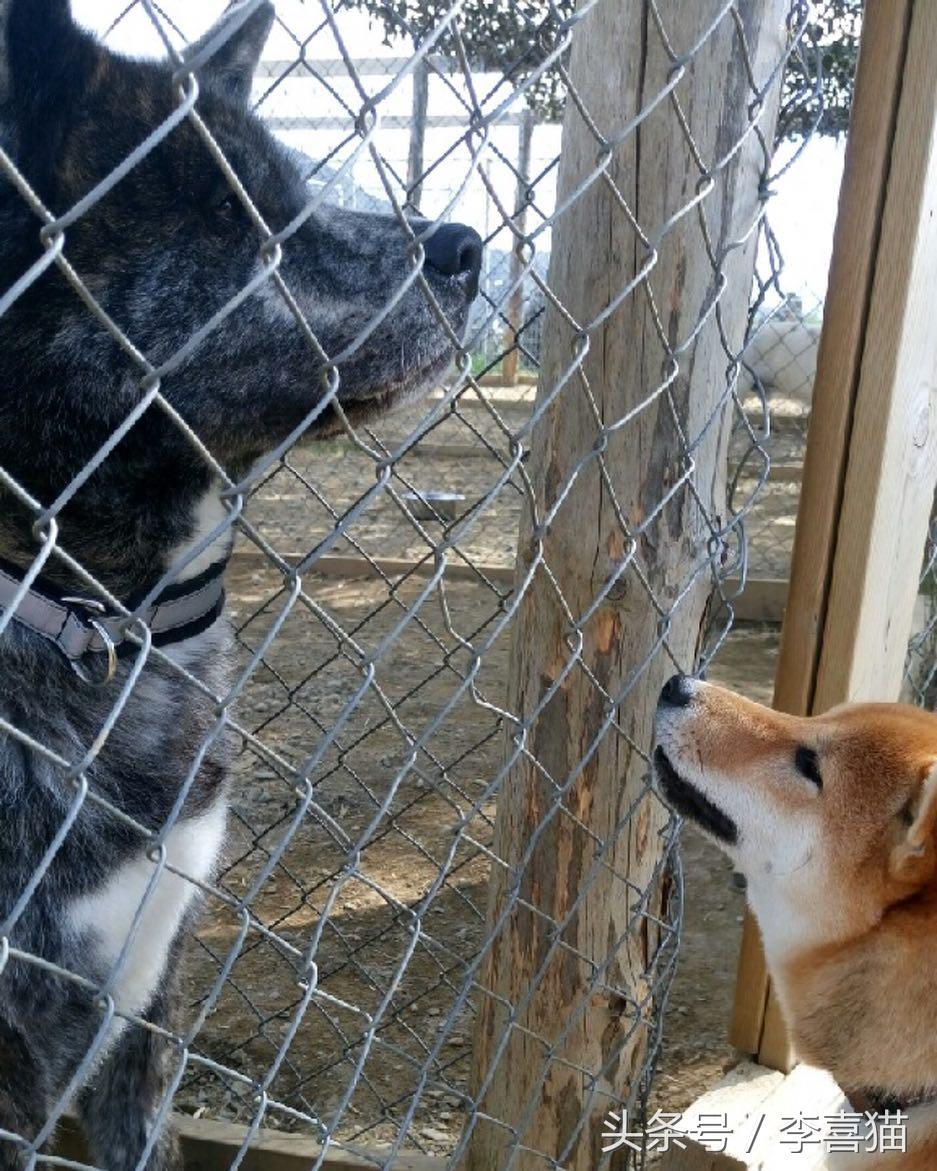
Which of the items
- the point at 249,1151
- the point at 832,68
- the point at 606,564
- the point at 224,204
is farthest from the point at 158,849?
the point at 832,68

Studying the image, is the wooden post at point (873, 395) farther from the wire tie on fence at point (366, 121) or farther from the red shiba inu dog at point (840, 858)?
the wire tie on fence at point (366, 121)

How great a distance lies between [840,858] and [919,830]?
0.59ft

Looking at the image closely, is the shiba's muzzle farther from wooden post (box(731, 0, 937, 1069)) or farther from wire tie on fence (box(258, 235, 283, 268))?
wire tie on fence (box(258, 235, 283, 268))

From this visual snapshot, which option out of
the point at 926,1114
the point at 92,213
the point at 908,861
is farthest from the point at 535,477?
the point at 926,1114

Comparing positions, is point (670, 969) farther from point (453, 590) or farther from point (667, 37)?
point (453, 590)

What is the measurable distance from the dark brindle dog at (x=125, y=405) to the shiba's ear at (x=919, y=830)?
1018 millimetres

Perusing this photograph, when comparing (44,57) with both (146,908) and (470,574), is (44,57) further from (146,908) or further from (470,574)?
(470,574)

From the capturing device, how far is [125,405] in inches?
64.4

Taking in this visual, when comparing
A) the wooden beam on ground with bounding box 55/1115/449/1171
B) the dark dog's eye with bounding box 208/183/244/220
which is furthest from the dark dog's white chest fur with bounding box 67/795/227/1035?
the dark dog's eye with bounding box 208/183/244/220

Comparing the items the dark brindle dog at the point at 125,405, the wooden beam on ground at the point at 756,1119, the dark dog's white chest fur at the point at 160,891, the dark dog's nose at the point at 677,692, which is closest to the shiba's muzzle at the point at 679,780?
the dark dog's nose at the point at 677,692

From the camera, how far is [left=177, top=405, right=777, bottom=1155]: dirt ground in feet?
5.06

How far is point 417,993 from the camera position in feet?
9.95

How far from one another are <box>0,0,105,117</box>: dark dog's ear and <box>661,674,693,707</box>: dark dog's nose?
4.06 ft

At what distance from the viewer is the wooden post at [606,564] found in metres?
1.59
